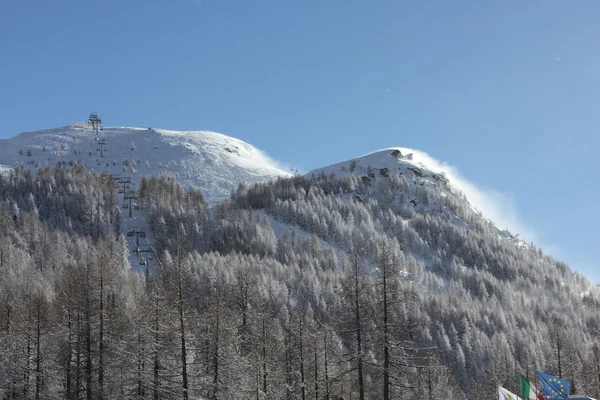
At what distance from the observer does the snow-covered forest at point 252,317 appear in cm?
3316

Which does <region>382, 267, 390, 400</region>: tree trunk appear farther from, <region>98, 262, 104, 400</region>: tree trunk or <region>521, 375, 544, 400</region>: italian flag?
<region>98, 262, 104, 400</region>: tree trunk

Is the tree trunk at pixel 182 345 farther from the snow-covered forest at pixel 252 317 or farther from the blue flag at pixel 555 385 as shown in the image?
the blue flag at pixel 555 385

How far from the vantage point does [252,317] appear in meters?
46.8

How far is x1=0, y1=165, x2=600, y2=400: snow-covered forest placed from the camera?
3316 cm

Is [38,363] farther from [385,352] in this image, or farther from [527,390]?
[527,390]

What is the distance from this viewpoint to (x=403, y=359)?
1153 inches

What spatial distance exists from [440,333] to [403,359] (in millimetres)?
97006

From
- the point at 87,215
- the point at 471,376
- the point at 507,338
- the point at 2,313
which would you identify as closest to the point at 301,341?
the point at 2,313

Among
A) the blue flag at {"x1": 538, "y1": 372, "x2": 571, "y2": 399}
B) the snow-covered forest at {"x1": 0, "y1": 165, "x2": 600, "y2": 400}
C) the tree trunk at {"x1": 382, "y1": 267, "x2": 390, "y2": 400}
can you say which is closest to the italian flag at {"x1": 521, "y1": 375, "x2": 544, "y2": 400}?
the blue flag at {"x1": 538, "y1": 372, "x2": 571, "y2": 399}

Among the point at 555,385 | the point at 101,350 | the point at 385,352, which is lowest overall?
the point at 555,385

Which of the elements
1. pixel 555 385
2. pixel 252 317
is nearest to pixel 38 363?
pixel 252 317

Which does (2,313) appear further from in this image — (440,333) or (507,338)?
(507,338)

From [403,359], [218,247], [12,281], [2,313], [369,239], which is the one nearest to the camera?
[403,359]

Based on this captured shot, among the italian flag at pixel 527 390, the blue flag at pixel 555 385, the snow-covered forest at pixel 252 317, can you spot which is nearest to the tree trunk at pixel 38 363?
the snow-covered forest at pixel 252 317
